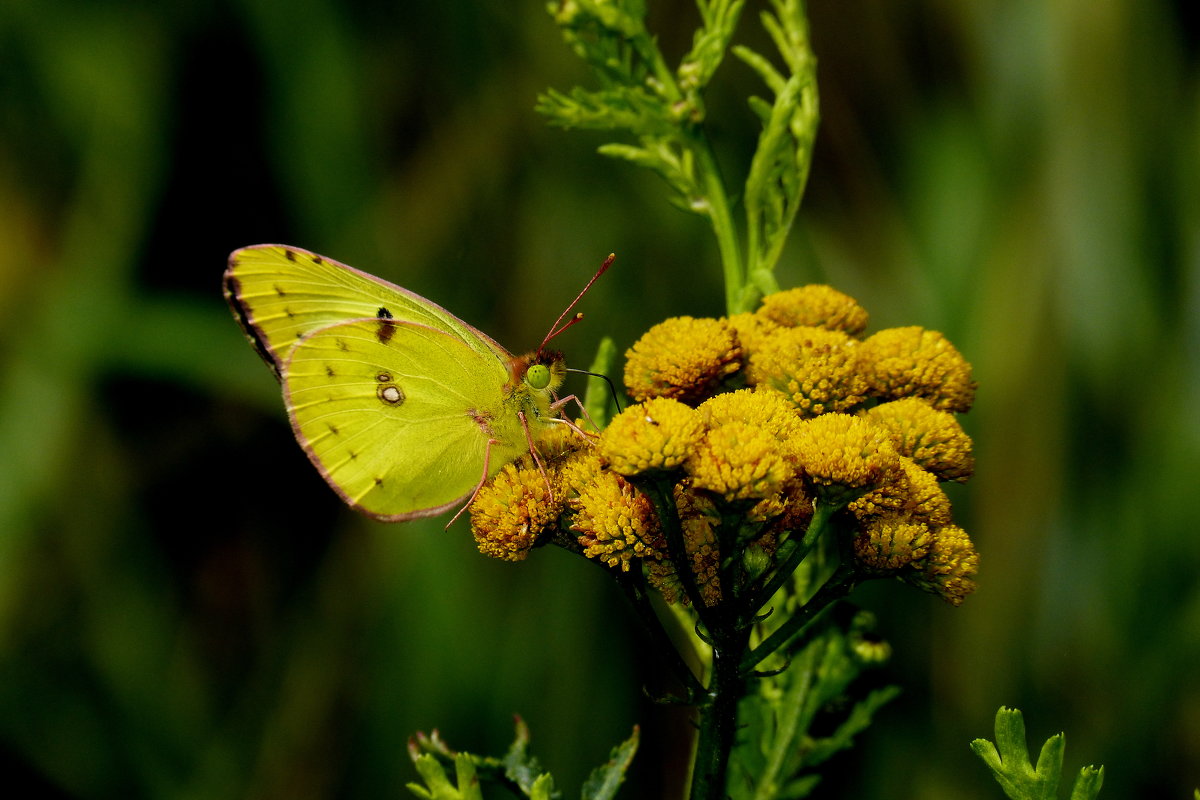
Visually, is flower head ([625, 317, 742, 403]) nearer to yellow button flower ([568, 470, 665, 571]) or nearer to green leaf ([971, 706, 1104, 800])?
yellow button flower ([568, 470, 665, 571])

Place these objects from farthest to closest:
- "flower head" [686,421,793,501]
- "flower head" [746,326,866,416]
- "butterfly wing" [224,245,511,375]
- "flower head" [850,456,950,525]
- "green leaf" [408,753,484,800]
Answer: "butterfly wing" [224,245,511,375] → "flower head" [746,326,866,416] → "green leaf" [408,753,484,800] → "flower head" [850,456,950,525] → "flower head" [686,421,793,501]

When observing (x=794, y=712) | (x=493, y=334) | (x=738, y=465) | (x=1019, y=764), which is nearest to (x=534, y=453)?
(x=738, y=465)

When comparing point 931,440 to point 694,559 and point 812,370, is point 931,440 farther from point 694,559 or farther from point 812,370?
point 694,559

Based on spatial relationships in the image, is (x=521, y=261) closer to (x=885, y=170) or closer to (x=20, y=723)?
(x=885, y=170)

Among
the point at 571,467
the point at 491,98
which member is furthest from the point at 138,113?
the point at 571,467

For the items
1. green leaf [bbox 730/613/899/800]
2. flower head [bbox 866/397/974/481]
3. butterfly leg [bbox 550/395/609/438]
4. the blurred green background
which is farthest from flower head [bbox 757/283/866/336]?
the blurred green background

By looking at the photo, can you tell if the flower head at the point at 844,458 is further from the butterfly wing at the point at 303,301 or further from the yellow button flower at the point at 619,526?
the butterfly wing at the point at 303,301

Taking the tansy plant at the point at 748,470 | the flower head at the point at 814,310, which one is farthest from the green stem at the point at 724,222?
the flower head at the point at 814,310
